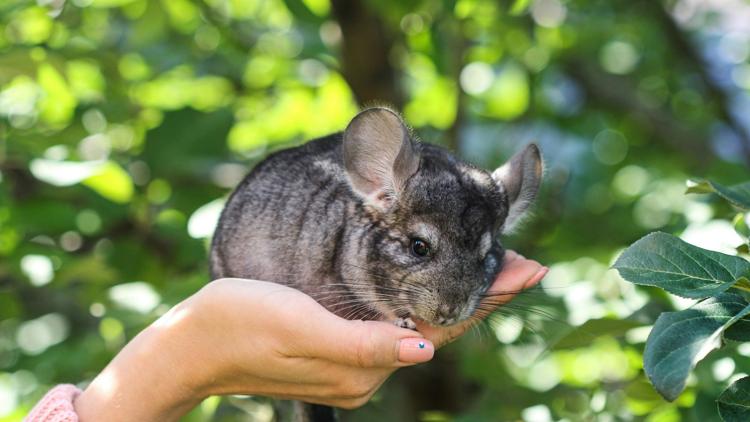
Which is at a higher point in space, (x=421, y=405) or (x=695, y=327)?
(x=695, y=327)

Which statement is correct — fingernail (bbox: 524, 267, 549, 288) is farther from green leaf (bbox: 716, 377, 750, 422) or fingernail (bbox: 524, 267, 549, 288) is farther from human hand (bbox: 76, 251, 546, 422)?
green leaf (bbox: 716, 377, 750, 422)

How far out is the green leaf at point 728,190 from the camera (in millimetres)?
1849

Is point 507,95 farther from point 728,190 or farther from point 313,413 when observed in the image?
point 728,190

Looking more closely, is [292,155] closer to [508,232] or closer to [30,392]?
[508,232]

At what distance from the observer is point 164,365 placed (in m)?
2.36

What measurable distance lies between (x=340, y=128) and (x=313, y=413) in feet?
6.08

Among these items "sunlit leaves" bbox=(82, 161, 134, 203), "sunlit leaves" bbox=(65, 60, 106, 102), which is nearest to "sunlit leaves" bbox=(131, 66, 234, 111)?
"sunlit leaves" bbox=(65, 60, 106, 102)

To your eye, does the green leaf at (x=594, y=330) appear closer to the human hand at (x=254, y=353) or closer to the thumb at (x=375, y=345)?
the human hand at (x=254, y=353)

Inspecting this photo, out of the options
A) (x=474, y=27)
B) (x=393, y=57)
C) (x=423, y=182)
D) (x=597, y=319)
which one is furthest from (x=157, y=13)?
(x=597, y=319)

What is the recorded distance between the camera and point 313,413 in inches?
112

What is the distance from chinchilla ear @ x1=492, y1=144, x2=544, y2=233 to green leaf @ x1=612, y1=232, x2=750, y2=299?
3.09 feet

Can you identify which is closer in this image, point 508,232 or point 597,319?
point 597,319

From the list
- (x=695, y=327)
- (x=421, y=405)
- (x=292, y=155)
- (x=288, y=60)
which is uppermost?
(x=695, y=327)

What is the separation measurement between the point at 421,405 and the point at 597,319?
180 centimetres
